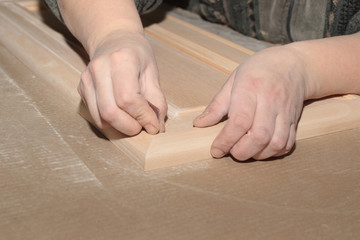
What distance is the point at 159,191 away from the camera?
54 cm

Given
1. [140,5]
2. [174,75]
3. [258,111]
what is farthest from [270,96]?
[140,5]

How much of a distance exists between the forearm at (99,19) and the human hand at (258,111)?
0.66 feet

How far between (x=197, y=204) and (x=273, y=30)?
63 cm

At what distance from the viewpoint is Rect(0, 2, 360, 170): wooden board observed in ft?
1.98

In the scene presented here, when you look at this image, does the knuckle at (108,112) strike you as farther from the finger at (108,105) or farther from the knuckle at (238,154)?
the knuckle at (238,154)

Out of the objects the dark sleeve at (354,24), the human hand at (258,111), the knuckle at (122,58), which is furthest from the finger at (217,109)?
the dark sleeve at (354,24)

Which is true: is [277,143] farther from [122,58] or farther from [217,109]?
[122,58]

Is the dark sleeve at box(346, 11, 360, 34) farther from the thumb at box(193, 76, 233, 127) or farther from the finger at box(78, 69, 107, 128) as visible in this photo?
the finger at box(78, 69, 107, 128)

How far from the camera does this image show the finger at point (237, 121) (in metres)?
0.57

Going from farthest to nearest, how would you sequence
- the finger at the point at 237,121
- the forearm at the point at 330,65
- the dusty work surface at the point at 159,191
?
the forearm at the point at 330,65 → the finger at the point at 237,121 → the dusty work surface at the point at 159,191

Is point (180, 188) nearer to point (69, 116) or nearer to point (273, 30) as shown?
point (69, 116)

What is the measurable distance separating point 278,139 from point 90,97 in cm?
23

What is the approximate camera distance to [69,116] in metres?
0.69

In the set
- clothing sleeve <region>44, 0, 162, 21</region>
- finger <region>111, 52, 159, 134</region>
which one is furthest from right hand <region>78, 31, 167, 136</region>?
clothing sleeve <region>44, 0, 162, 21</region>
